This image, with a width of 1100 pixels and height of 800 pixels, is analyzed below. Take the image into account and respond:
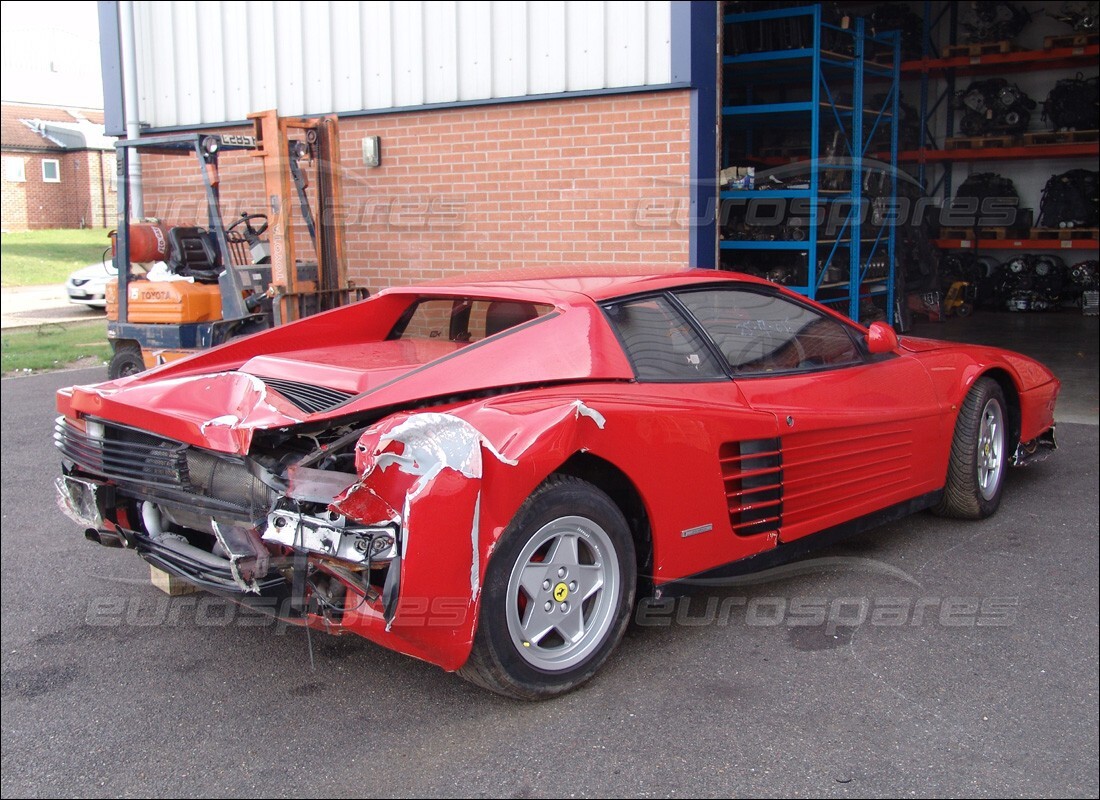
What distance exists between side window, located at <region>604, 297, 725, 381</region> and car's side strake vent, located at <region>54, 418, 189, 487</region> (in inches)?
64.6

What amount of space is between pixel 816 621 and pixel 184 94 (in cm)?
917

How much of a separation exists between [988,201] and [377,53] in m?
10.6

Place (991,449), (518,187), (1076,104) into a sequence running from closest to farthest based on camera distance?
(991,449) < (518,187) < (1076,104)

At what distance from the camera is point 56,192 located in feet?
113

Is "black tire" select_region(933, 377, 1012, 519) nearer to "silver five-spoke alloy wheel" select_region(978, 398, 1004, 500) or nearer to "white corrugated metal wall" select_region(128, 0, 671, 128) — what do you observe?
"silver five-spoke alloy wheel" select_region(978, 398, 1004, 500)

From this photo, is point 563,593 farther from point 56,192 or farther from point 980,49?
point 56,192

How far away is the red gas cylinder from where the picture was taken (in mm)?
9719

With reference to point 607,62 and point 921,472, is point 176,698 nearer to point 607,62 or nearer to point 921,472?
point 921,472

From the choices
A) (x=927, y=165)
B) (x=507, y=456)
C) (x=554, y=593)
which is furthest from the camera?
(x=927, y=165)

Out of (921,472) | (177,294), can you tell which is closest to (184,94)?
(177,294)

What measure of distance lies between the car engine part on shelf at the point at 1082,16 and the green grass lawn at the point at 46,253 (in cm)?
2097

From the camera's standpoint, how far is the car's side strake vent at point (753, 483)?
394cm

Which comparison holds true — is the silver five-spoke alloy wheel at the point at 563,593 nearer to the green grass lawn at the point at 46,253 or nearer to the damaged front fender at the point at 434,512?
the damaged front fender at the point at 434,512

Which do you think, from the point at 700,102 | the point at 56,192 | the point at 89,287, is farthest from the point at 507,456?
the point at 56,192
